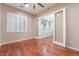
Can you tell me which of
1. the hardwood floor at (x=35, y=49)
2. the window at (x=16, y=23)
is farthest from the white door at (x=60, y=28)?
the window at (x=16, y=23)

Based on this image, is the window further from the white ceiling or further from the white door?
the white door

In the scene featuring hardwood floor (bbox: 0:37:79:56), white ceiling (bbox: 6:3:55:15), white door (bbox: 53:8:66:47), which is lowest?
hardwood floor (bbox: 0:37:79:56)

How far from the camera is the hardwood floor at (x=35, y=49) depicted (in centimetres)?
267

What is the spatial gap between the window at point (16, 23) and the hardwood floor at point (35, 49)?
0.36 metres

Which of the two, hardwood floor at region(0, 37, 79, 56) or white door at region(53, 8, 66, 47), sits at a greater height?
white door at region(53, 8, 66, 47)

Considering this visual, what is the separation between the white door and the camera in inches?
108

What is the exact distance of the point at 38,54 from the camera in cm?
268

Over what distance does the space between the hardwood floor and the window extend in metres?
0.36

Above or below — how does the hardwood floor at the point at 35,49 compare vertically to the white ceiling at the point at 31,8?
below

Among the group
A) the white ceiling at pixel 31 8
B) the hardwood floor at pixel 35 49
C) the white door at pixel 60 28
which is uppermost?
the white ceiling at pixel 31 8

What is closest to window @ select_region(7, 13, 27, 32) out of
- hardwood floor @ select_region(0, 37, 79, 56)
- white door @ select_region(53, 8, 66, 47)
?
hardwood floor @ select_region(0, 37, 79, 56)

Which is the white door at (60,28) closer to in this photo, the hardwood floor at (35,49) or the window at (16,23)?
the hardwood floor at (35,49)

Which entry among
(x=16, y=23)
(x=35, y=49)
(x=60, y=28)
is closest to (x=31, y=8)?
(x=16, y=23)

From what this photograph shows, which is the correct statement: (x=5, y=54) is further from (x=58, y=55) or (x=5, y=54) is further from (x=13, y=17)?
(x=58, y=55)
